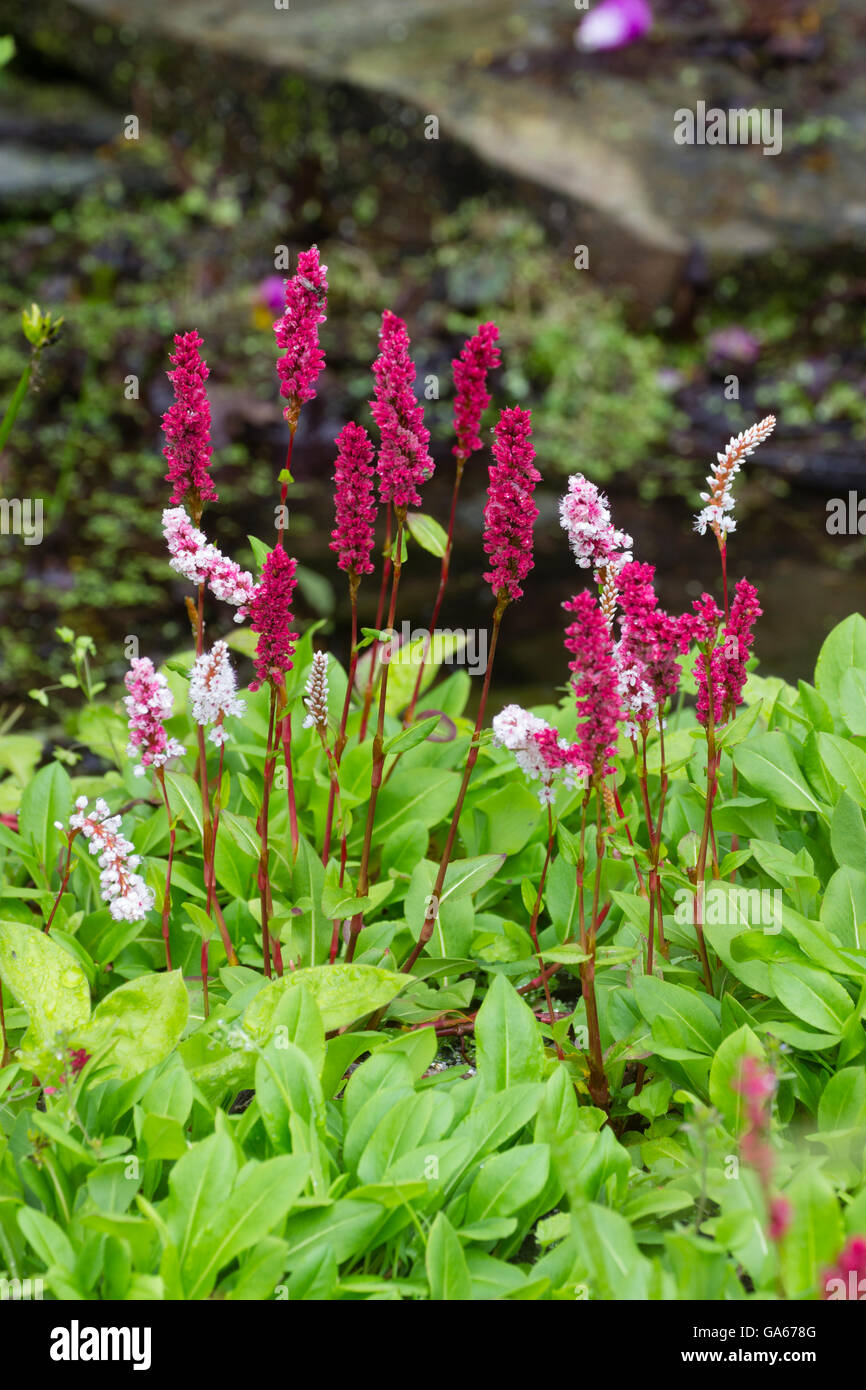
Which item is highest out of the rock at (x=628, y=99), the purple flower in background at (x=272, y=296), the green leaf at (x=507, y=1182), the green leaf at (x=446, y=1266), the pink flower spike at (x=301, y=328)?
the rock at (x=628, y=99)

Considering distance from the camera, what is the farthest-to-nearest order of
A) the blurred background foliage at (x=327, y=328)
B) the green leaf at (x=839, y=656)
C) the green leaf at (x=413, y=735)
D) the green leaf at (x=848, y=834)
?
the blurred background foliage at (x=327, y=328) → the green leaf at (x=839, y=656) → the green leaf at (x=848, y=834) → the green leaf at (x=413, y=735)

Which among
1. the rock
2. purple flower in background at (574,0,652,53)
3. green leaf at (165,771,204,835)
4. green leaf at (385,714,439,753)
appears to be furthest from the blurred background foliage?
green leaf at (385,714,439,753)

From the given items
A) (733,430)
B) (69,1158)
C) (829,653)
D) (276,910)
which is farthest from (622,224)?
(69,1158)

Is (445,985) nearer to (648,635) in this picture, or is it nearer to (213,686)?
(213,686)

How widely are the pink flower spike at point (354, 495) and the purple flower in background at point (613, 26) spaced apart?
680cm

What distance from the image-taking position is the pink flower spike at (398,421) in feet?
6.89

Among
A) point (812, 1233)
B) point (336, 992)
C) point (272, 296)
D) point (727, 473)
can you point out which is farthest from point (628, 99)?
point (812, 1233)

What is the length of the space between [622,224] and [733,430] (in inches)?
50.8

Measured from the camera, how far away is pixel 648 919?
2371mm

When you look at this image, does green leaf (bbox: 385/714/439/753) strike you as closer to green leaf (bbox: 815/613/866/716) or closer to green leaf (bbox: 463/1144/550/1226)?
green leaf (bbox: 463/1144/550/1226)

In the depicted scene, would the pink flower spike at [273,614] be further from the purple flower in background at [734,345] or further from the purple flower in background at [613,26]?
the purple flower in background at [613,26]

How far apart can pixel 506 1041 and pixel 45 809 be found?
1.19m

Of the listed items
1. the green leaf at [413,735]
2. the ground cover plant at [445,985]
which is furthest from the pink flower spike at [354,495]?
the green leaf at [413,735]

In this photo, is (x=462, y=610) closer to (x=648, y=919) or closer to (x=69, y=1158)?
(x=648, y=919)
